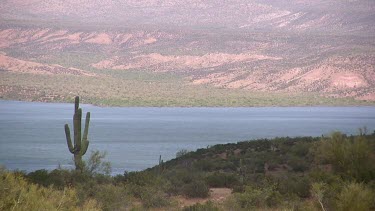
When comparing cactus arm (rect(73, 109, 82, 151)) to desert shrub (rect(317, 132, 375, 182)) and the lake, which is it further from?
the lake

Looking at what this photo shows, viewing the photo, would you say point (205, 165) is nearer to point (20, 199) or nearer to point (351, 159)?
point (351, 159)

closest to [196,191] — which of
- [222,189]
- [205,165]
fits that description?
[222,189]

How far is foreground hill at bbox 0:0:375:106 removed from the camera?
118938mm

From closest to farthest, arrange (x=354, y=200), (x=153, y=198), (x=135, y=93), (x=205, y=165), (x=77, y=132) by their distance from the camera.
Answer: (x=354, y=200)
(x=153, y=198)
(x=77, y=132)
(x=205, y=165)
(x=135, y=93)

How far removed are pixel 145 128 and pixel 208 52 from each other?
72.9 metres

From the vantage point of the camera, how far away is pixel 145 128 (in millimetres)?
83688

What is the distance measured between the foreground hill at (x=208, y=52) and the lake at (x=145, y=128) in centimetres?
404

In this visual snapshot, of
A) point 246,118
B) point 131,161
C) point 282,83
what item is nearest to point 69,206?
point 131,161

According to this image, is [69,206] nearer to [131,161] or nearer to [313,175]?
[313,175]

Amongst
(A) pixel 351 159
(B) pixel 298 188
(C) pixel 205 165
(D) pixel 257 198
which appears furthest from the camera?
(C) pixel 205 165

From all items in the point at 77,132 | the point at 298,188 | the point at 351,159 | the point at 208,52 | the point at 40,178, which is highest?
the point at 208,52

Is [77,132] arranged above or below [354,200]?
above

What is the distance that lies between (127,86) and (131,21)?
7311 centimetres

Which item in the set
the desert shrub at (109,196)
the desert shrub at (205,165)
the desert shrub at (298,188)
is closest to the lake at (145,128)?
the desert shrub at (205,165)
